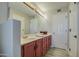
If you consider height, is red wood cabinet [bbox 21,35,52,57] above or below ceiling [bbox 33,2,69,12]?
below

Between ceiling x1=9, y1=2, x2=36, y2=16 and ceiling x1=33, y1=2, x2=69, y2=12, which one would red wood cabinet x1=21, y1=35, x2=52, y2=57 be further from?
ceiling x1=33, y1=2, x2=69, y2=12

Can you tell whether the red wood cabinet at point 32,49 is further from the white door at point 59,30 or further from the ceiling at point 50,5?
the white door at point 59,30

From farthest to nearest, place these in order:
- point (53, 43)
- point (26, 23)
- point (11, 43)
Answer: point (53, 43)
point (26, 23)
point (11, 43)

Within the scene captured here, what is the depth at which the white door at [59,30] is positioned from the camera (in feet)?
20.2

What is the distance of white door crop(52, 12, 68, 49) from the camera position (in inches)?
243

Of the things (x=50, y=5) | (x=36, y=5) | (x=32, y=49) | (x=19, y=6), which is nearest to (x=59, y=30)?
(x=50, y=5)

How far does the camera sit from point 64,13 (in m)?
6.27

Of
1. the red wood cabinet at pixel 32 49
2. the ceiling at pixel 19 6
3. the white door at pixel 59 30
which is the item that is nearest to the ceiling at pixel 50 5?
the white door at pixel 59 30

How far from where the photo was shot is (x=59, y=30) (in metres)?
6.44

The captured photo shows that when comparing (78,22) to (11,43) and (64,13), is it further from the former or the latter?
(64,13)

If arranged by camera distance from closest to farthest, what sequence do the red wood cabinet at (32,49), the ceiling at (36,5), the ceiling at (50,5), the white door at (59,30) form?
the red wood cabinet at (32,49), the ceiling at (36,5), the ceiling at (50,5), the white door at (59,30)

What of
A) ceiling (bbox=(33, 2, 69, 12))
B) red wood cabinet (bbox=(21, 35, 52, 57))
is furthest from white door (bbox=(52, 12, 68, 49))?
red wood cabinet (bbox=(21, 35, 52, 57))

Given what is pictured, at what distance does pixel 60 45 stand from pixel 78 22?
11.3 ft

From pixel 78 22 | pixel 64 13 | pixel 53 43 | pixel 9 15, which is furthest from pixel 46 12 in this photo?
pixel 9 15
